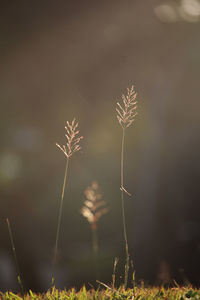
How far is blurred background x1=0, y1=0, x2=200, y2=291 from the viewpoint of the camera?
21.8 feet

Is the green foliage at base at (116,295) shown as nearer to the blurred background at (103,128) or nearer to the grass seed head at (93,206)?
the grass seed head at (93,206)

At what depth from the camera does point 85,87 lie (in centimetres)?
755

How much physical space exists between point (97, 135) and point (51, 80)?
1.66 metres

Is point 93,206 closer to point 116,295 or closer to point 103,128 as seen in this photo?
point 116,295

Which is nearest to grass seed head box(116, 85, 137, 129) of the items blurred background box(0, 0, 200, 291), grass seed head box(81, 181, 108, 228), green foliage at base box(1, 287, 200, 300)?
grass seed head box(81, 181, 108, 228)

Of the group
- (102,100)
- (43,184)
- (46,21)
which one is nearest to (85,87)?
(102,100)

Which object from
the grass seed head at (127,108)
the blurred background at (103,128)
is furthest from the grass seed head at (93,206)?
the blurred background at (103,128)

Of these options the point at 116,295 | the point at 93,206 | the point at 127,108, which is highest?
the point at 127,108

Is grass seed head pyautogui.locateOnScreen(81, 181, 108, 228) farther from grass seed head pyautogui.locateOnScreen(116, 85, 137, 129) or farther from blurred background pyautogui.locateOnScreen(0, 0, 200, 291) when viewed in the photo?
blurred background pyautogui.locateOnScreen(0, 0, 200, 291)

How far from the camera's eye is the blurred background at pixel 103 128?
6.65 meters

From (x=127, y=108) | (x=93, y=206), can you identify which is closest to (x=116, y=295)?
(x=93, y=206)

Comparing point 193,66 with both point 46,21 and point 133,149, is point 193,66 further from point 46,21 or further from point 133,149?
point 46,21

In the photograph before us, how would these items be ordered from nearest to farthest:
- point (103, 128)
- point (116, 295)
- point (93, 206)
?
point (93, 206)
point (116, 295)
point (103, 128)

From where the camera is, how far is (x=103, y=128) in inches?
282
